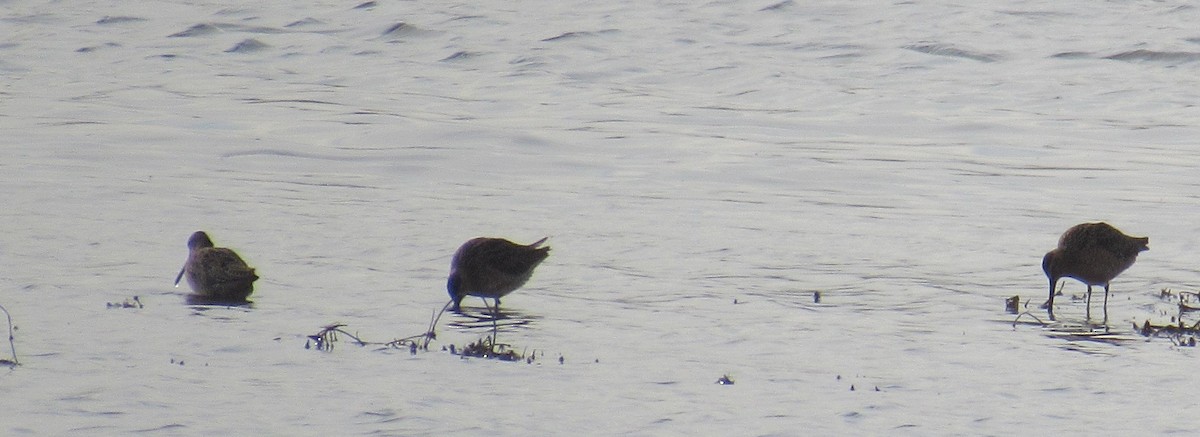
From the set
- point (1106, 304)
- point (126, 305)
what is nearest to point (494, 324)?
point (126, 305)

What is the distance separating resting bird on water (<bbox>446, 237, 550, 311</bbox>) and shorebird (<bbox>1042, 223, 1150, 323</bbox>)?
2.77 metres

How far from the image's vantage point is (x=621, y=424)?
684cm

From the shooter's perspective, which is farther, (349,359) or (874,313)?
(874,313)

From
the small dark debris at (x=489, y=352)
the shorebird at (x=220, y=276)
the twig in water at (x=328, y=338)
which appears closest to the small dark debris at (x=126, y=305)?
the shorebird at (x=220, y=276)

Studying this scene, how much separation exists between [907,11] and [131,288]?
2364cm

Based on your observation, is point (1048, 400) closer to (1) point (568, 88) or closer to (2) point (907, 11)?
(1) point (568, 88)

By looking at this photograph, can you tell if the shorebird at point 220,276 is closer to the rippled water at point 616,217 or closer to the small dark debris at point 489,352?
the rippled water at point 616,217

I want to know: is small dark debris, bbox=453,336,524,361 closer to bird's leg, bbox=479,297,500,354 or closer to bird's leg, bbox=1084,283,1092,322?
bird's leg, bbox=479,297,500,354

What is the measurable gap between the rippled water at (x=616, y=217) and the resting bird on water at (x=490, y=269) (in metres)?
0.19

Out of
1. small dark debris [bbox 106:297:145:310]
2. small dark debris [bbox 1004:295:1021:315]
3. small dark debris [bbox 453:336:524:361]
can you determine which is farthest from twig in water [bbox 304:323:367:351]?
small dark debris [bbox 1004:295:1021:315]

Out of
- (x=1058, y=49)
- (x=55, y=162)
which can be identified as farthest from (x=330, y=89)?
(x=1058, y=49)

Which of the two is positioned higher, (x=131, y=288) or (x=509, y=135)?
(x=131, y=288)

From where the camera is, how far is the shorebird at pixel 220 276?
9445 mm

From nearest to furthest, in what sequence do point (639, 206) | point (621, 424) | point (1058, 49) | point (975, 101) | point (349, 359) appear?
point (621, 424) → point (349, 359) → point (639, 206) → point (975, 101) → point (1058, 49)
